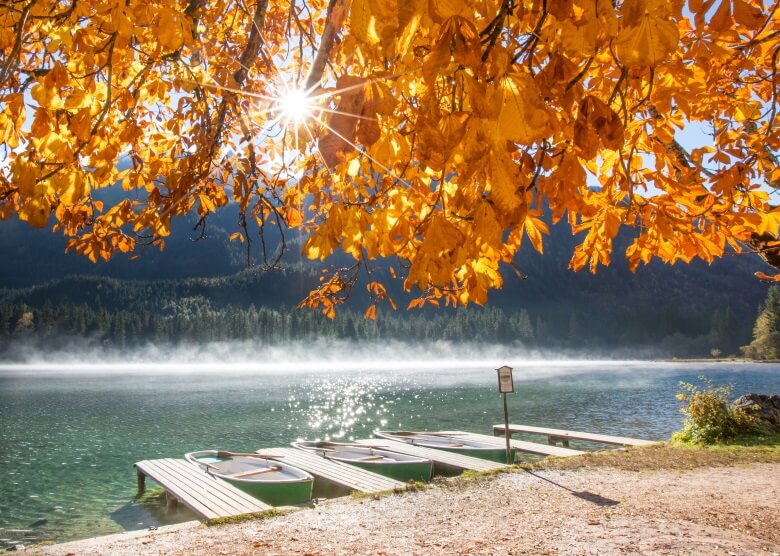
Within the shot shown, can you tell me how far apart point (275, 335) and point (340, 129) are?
13337cm

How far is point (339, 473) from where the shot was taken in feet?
38.5

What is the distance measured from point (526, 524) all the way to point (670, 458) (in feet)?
20.1

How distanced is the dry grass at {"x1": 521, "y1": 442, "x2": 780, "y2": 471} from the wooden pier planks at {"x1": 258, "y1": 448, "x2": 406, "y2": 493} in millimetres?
3010

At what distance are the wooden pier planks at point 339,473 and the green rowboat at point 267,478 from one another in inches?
21.1

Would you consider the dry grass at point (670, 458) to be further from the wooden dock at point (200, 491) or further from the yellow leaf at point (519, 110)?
the yellow leaf at point (519, 110)

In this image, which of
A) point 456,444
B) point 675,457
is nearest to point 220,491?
point 456,444

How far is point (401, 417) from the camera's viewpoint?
3112 cm

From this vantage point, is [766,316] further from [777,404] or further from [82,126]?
[82,126]

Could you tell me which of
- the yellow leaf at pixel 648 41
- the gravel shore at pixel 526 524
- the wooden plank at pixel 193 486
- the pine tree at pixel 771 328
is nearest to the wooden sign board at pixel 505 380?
the gravel shore at pixel 526 524

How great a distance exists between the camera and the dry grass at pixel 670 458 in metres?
10.6

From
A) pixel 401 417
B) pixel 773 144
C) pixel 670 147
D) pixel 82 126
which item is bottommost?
pixel 401 417

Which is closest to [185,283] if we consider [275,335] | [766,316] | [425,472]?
[275,335]

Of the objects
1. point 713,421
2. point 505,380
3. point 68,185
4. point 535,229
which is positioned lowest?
point 713,421

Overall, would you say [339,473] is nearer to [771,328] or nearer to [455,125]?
[455,125]
